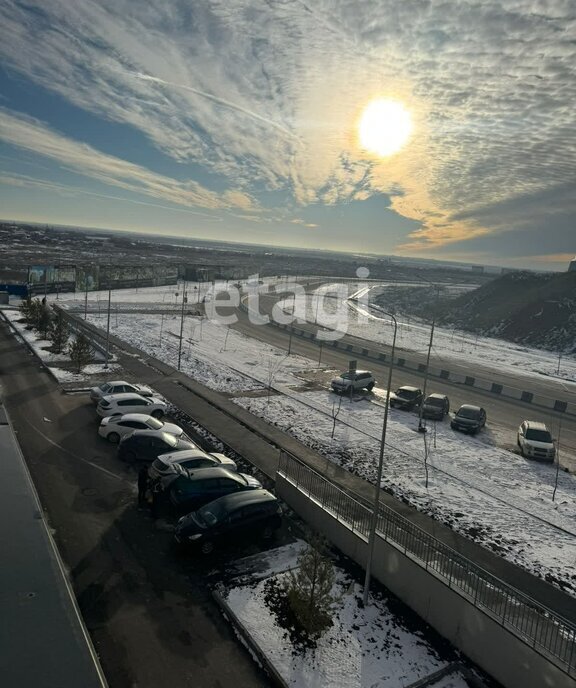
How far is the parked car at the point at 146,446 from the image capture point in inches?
758

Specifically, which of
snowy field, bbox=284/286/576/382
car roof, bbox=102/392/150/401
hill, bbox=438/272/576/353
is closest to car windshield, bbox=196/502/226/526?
car roof, bbox=102/392/150/401

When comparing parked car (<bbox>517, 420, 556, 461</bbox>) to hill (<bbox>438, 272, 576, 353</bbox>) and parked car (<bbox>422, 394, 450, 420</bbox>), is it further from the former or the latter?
hill (<bbox>438, 272, 576, 353</bbox>)

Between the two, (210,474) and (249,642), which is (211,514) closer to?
(210,474)

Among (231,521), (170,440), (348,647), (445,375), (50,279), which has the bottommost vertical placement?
(348,647)

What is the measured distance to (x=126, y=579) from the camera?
12227 millimetres

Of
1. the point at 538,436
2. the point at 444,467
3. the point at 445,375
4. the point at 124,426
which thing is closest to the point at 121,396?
the point at 124,426

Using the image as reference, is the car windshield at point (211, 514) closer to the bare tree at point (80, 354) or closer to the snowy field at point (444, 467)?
the snowy field at point (444, 467)

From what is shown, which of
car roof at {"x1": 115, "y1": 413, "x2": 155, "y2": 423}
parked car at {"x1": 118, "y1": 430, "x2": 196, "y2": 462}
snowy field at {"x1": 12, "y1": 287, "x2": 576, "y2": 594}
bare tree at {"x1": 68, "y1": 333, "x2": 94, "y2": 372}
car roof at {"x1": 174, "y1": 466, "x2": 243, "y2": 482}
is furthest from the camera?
bare tree at {"x1": 68, "y1": 333, "x2": 94, "y2": 372}

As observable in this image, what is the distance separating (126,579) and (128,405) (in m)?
12.6

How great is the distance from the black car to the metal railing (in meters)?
1.84

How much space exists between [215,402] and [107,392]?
5.86m

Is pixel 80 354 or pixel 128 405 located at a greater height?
pixel 80 354

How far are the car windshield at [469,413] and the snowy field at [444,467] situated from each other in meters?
1.09

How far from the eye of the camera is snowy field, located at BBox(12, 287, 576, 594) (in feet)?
52.3
